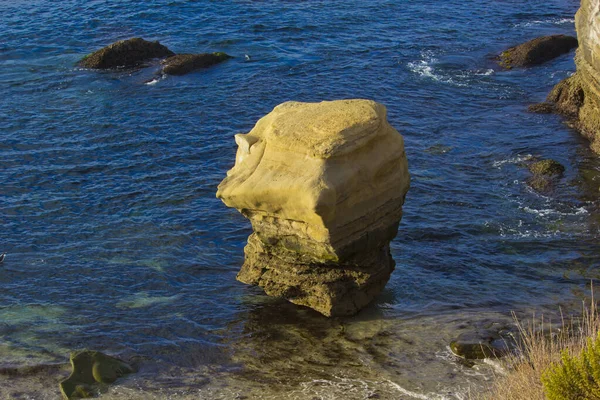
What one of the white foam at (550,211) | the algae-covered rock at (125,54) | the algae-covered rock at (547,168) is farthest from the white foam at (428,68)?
the white foam at (550,211)

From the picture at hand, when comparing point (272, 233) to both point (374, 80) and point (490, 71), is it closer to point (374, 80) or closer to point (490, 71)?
point (374, 80)

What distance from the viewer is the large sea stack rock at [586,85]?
2873 cm

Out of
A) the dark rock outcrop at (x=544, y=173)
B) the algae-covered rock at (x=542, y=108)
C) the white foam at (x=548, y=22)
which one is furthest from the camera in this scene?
the white foam at (x=548, y=22)

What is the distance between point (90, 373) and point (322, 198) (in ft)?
20.2

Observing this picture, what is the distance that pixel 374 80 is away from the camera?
36469 millimetres

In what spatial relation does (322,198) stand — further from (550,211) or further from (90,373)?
(550,211)

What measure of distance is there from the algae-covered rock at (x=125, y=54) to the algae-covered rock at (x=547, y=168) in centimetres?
1904

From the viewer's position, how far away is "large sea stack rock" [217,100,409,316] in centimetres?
1705

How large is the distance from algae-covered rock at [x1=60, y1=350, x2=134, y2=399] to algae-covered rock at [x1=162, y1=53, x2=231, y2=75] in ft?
71.1

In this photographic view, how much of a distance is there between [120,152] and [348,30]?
1708 cm

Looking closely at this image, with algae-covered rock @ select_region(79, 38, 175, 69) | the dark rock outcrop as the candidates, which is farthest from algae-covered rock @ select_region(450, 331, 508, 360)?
algae-covered rock @ select_region(79, 38, 175, 69)

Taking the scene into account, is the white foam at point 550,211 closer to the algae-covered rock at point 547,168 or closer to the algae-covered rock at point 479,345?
the algae-covered rock at point 547,168

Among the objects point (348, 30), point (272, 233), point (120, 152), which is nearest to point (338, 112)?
point (272, 233)

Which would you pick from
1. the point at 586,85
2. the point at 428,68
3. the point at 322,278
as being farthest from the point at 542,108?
the point at 322,278
